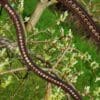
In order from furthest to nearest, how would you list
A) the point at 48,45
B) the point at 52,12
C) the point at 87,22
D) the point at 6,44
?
the point at 52,12, the point at 48,45, the point at 6,44, the point at 87,22

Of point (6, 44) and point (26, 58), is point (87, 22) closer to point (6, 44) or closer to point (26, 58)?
point (26, 58)

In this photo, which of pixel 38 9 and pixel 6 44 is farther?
pixel 38 9

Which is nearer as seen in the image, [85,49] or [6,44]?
[6,44]

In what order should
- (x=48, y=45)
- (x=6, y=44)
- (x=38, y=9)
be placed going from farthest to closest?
1. (x=38, y=9)
2. (x=48, y=45)
3. (x=6, y=44)

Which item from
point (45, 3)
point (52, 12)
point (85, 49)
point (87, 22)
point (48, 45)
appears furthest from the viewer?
point (52, 12)

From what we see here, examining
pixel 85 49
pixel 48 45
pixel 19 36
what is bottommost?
pixel 85 49

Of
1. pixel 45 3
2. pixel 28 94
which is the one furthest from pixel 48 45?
pixel 28 94

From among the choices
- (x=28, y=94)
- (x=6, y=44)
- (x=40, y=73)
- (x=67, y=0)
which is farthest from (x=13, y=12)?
(x=28, y=94)

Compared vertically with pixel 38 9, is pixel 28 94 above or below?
below

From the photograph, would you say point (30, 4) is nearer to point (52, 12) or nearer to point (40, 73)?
point (52, 12)
